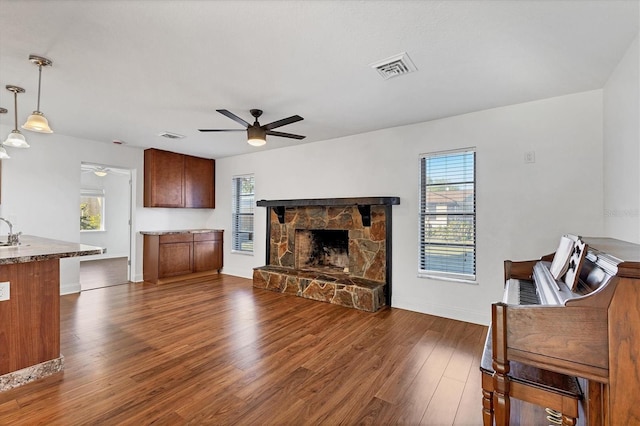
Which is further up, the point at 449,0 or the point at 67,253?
the point at 449,0

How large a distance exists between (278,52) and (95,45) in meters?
1.33

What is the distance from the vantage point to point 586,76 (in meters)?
2.67

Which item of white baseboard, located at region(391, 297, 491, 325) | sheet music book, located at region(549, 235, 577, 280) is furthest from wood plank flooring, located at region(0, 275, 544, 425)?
sheet music book, located at region(549, 235, 577, 280)

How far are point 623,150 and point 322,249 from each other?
408 centimetres

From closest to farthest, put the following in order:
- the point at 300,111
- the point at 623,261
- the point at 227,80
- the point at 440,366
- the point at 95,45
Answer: the point at 623,261
the point at 95,45
the point at 440,366
the point at 227,80
the point at 300,111

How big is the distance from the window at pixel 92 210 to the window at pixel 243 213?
4.56 metres

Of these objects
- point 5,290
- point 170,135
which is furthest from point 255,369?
point 170,135

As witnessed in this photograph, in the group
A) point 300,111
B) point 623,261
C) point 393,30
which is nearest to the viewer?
point 623,261

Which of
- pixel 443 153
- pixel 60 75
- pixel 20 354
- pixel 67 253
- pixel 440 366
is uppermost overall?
pixel 60 75

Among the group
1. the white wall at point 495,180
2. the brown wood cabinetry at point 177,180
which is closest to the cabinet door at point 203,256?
the brown wood cabinetry at point 177,180

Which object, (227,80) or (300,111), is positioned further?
(300,111)

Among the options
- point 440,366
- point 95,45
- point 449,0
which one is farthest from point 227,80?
point 440,366

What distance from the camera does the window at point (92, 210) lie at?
7.89 meters

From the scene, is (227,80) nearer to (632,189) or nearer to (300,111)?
(300,111)
